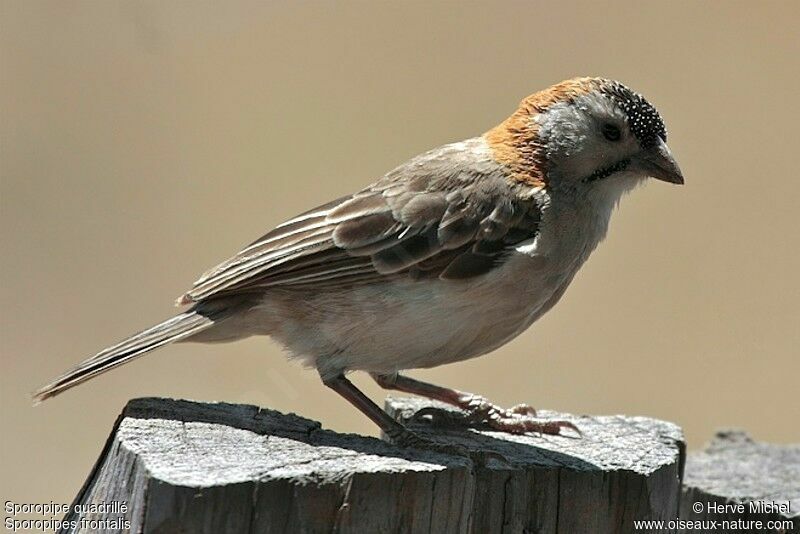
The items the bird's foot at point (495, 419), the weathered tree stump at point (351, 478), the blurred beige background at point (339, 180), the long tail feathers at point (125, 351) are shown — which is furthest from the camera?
the blurred beige background at point (339, 180)

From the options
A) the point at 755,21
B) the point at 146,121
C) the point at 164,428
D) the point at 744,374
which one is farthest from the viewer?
the point at 755,21

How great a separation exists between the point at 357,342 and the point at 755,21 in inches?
488

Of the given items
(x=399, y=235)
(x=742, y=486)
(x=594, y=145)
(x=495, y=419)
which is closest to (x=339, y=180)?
(x=594, y=145)

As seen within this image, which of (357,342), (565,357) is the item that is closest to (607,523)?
(357,342)

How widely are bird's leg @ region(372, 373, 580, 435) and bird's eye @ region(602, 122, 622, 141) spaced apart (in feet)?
4.53

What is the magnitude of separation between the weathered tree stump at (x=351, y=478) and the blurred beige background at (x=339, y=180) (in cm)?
505

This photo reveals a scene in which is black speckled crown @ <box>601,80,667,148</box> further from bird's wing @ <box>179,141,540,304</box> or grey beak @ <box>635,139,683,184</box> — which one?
bird's wing @ <box>179,141,540,304</box>

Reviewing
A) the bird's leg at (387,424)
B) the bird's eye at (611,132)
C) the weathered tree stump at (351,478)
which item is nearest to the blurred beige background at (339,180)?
the bird's leg at (387,424)

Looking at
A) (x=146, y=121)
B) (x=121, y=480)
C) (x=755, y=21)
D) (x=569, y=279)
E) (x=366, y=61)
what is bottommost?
(x=121, y=480)

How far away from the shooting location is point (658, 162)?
19.8 feet

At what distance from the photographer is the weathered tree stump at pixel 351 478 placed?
13.0 feet

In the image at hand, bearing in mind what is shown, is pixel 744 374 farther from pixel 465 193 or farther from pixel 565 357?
pixel 465 193

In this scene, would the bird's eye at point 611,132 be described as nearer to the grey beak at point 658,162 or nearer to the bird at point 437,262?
the bird at point 437,262

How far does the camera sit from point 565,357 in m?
11.7
